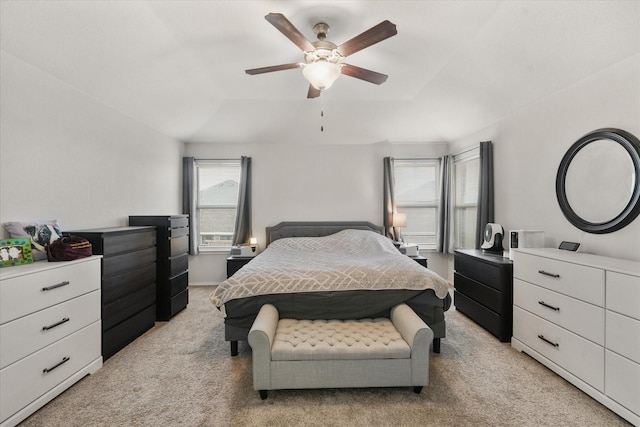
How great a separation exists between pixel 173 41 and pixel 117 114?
4.08 feet

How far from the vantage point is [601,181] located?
247 cm

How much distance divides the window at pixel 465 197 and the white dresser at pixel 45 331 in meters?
4.67

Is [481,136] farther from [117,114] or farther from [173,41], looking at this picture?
[117,114]

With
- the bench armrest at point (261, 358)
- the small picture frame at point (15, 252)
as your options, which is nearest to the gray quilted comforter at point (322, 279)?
the bench armrest at point (261, 358)

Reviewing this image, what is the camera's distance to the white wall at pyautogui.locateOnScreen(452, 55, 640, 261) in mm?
2283

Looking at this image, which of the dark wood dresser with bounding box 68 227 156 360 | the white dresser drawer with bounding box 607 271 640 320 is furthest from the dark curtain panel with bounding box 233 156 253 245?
the white dresser drawer with bounding box 607 271 640 320

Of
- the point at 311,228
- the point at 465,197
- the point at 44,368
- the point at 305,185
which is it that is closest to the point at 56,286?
the point at 44,368

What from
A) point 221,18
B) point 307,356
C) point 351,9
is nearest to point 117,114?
point 221,18

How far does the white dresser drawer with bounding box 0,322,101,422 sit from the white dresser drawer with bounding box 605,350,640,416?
3831 mm

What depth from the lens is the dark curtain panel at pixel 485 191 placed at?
152 inches

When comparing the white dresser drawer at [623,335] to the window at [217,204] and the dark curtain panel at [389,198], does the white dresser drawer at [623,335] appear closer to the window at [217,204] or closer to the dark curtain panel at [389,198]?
the dark curtain panel at [389,198]

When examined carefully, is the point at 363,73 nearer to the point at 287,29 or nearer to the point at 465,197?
the point at 287,29

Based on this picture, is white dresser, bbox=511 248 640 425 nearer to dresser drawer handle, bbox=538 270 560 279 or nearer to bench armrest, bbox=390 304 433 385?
dresser drawer handle, bbox=538 270 560 279

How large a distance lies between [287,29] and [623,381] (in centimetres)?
320
